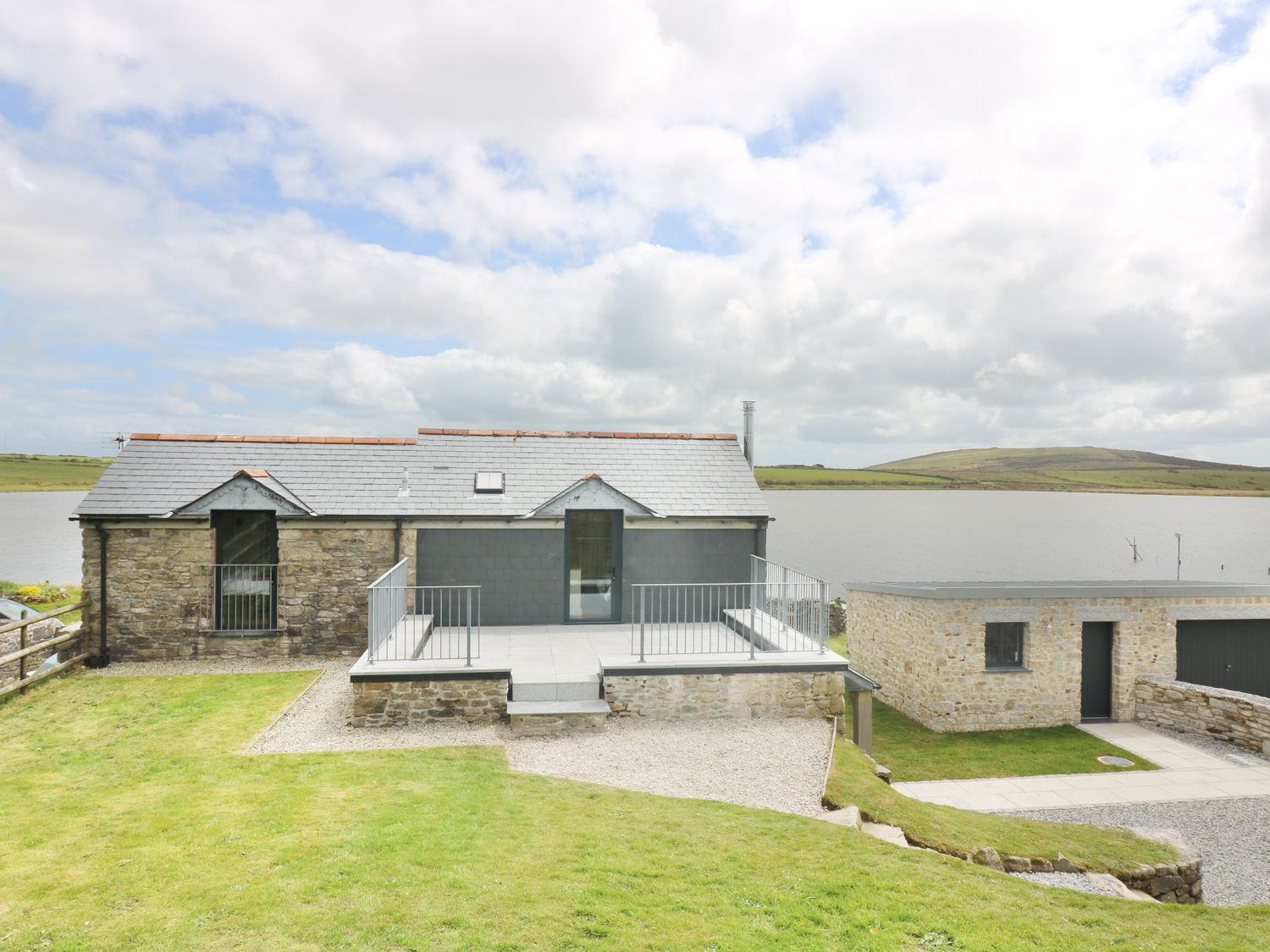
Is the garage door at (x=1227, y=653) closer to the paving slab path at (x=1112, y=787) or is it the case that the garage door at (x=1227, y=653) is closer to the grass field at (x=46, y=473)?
the paving slab path at (x=1112, y=787)

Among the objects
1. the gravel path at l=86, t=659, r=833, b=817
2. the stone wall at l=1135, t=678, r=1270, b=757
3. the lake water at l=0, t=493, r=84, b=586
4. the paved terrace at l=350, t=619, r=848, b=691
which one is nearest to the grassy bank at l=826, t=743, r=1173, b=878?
the gravel path at l=86, t=659, r=833, b=817

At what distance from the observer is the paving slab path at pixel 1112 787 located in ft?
38.2

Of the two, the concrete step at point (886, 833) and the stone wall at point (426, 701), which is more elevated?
the stone wall at point (426, 701)

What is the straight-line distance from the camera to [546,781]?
27.5 feet

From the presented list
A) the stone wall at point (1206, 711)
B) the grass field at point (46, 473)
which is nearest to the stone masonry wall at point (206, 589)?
the stone wall at point (1206, 711)

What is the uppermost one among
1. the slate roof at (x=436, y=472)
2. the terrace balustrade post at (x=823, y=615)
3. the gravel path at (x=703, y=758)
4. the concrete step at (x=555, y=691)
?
the slate roof at (x=436, y=472)

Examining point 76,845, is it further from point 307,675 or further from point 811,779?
point 811,779

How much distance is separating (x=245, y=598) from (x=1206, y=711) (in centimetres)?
1972

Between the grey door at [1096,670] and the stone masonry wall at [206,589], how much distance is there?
15156mm

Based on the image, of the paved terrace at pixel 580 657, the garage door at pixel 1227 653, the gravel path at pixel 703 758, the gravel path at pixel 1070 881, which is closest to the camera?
the gravel path at pixel 1070 881

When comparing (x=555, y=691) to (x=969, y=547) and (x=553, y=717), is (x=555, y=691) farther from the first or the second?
Answer: (x=969, y=547)

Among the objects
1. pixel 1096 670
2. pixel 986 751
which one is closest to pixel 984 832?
pixel 986 751

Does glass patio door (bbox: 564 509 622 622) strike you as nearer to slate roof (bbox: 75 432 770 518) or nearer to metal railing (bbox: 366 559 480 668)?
slate roof (bbox: 75 432 770 518)

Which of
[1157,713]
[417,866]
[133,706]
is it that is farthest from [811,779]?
[1157,713]
